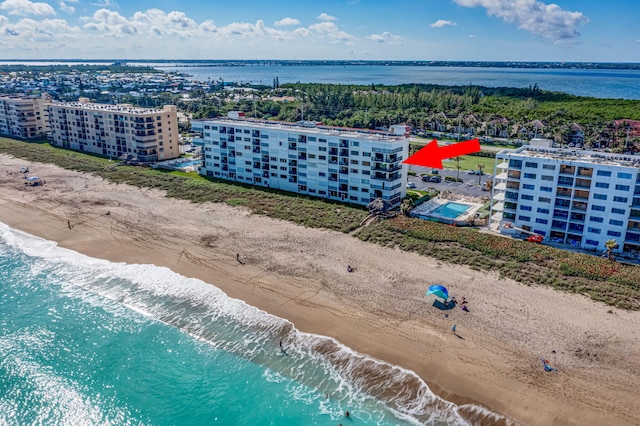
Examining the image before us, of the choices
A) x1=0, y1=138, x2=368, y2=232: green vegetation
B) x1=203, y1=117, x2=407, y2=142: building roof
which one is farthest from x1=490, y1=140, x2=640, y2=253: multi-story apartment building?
x1=0, y1=138, x2=368, y2=232: green vegetation

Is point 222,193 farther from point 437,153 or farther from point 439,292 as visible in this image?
point 437,153

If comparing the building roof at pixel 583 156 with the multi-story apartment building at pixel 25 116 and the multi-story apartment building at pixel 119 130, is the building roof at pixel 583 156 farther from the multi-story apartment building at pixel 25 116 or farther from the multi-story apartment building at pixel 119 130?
the multi-story apartment building at pixel 25 116

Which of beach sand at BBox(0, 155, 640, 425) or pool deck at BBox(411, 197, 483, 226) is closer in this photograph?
beach sand at BBox(0, 155, 640, 425)

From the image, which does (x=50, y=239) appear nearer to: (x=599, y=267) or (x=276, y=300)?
(x=276, y=300)

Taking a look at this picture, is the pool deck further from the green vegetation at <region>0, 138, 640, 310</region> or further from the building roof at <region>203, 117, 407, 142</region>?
the building roof at <region>203, 117, 407, 142</region>

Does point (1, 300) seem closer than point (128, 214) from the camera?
Yes

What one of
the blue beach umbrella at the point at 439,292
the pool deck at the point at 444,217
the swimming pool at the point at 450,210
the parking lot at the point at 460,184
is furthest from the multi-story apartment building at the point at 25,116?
the blue beach umbrella at the point at 439,292

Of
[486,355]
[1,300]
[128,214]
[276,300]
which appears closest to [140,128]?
[128,214]
